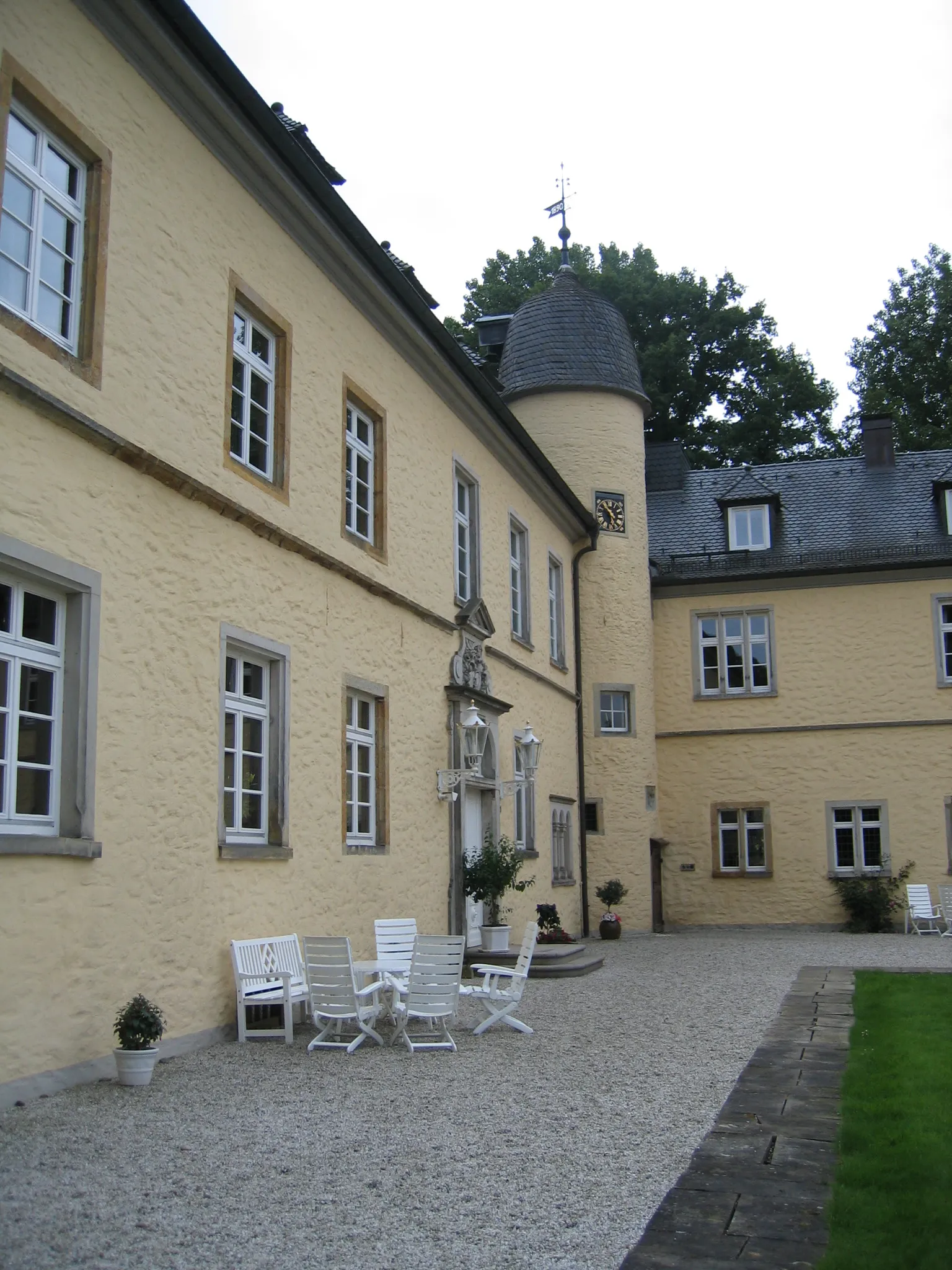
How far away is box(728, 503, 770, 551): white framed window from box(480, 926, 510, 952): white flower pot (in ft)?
39.3

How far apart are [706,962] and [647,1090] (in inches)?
358

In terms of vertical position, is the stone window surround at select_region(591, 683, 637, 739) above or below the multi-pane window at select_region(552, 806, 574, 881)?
above

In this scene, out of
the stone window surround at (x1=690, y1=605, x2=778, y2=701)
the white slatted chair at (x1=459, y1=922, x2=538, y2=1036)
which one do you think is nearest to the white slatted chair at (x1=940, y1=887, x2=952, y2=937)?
the stone window surround at (x1=690, y1=605, x2=778, y2=701)

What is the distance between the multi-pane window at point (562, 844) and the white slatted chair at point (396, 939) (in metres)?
8.06

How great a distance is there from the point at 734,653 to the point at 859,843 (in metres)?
4.01

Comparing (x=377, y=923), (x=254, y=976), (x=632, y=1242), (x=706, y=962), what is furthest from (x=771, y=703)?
(x=632, y=1242)

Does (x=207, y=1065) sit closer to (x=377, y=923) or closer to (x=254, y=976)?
(x=254, y=976)

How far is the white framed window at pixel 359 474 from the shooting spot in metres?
12.3

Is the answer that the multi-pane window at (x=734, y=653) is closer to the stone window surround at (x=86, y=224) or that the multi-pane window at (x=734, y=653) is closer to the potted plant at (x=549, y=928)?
the potted plant at (x=549, y=928)

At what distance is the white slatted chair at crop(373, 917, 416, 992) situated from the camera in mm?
10491

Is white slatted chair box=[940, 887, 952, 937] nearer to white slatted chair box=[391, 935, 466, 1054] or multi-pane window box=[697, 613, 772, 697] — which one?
multi-pane window box=[697, 613, 772, 697]

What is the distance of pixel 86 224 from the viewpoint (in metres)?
8.18

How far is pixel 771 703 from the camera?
77.9ft

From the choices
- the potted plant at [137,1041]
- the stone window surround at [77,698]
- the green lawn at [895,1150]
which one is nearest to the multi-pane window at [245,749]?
the stone window surround at [77,698]
